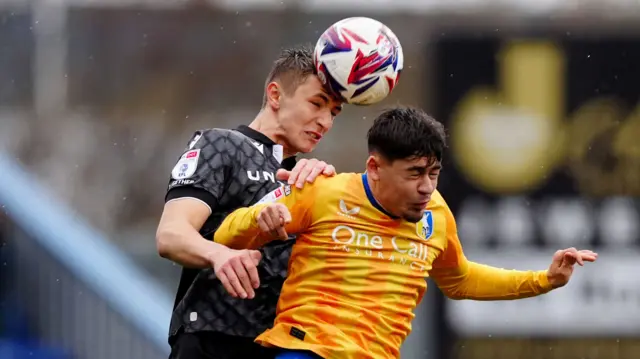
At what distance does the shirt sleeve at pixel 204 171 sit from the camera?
4.37m

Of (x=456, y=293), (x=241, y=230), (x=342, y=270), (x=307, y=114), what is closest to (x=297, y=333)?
(x=342, y=270)

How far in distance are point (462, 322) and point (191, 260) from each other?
4.93 metres

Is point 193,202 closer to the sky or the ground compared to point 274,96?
closer to the ground

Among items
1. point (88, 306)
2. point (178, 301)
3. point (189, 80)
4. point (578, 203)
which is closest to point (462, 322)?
point (578, 203)

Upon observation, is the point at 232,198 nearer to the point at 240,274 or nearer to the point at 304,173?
the point at 304,173

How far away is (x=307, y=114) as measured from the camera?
472cm

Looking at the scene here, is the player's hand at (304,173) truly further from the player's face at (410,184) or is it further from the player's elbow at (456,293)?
the player's elbow at (456,293)

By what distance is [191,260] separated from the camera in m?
4.11

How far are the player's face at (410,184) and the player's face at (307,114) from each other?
0.53m

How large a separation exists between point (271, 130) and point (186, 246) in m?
0.80

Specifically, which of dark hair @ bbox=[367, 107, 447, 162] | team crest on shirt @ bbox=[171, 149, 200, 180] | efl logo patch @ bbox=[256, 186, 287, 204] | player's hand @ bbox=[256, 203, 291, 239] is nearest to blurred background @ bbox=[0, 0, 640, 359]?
team crest on shirt @ bbox=[171, 149, 200, 180]

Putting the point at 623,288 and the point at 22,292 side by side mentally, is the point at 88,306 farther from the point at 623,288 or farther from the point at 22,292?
the point at 623,288

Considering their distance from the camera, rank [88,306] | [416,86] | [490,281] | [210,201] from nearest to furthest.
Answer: [210,201], [490,281], [88,306], [416,86]

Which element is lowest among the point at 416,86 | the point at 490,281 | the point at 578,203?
the point at 490,281
